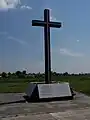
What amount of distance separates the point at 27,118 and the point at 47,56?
25.4ft

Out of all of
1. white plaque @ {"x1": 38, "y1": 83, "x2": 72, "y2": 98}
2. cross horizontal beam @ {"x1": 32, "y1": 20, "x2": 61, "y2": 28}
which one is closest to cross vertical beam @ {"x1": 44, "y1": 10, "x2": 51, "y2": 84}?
cross horizontal beam @ {"x1": 32, "y1": 20, "x2": 61, "y2": 28}

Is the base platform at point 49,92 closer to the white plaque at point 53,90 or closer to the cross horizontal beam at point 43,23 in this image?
the white plaque at point 53,90

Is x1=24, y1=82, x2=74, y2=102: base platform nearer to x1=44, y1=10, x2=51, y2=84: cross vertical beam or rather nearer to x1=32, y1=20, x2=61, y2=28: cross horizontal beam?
x1=44, y1=10, x2=51, y2=84: cross vertical beam

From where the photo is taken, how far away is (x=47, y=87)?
1783 centimetres

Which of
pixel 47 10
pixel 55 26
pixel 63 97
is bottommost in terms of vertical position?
pixel 63 97

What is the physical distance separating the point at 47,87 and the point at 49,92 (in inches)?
15.0

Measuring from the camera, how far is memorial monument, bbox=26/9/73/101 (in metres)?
17.6

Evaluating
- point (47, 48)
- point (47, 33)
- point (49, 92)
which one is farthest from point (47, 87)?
point (47, 33)

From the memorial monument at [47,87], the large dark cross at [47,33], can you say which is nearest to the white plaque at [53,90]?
the memorial monument at [47,87]

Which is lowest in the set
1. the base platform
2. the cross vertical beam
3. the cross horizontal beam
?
the base platform

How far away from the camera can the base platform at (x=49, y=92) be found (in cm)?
1748

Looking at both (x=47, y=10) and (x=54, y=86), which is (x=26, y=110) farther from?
(x=47, y=10)

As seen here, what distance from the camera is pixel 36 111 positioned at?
12.8m

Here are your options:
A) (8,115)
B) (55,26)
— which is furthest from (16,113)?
(55,26)
